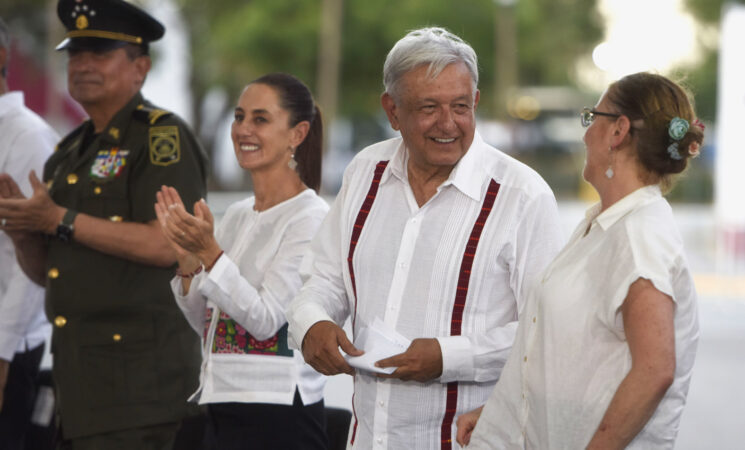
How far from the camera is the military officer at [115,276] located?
12.2 feet

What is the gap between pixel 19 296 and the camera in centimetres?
418

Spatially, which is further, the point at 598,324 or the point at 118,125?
the point at 118,125

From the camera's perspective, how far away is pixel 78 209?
3.89 meters

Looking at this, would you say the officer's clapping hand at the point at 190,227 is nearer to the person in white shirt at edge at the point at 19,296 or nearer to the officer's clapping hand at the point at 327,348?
the officer's clapping hand at the point at 327,348

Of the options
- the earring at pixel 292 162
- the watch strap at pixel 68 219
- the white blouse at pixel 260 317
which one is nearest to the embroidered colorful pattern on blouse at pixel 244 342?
the white blouse at pixel 260 317

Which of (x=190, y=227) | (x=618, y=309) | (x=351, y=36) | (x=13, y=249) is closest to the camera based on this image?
(x=618, y=309)

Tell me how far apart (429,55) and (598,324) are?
2.96 ft

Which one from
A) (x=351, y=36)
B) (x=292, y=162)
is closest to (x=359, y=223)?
(x=292, y=162)

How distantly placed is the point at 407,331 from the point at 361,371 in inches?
7.5

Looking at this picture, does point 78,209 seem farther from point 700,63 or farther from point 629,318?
point 700,63

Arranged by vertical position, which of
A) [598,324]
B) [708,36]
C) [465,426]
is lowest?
[465,426]

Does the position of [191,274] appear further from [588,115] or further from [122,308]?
[588,115]

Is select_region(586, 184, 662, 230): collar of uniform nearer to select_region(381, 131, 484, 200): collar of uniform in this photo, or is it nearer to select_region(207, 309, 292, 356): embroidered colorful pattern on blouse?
select_region(381, 131, 484, 200): collar of uniform

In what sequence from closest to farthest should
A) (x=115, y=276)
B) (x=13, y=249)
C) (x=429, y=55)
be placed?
(x=429, y=55), (x=115, y=276), (x=13, y=249)
